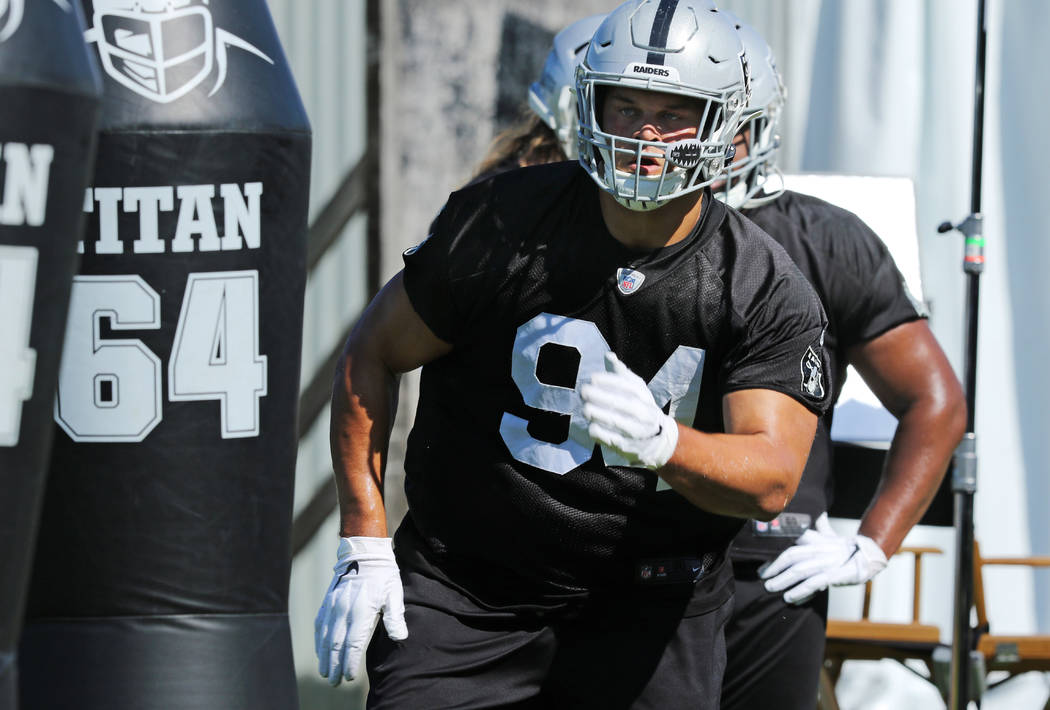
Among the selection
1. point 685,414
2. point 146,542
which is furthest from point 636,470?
point 146,542

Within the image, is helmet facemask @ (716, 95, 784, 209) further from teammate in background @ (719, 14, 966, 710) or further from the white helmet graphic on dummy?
the white helmet graphic on dummy

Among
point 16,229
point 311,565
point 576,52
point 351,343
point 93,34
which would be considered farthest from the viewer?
point 311,565

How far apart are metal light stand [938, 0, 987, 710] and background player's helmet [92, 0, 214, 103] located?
2.08 meters

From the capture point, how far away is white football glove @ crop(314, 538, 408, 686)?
2611 mm

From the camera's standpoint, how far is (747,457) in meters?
2.36

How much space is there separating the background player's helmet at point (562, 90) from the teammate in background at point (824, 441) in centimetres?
48

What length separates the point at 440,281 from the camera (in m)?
2.58

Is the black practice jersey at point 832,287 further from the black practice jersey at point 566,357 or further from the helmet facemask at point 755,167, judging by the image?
the black practice jersey at point 566,357

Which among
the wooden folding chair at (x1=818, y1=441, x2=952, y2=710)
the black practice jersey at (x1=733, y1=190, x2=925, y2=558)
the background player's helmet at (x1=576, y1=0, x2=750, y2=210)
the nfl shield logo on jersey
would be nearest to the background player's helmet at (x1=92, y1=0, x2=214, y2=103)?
the background player's helmet at (x1=576, y1=0, x2=750, y2=210)

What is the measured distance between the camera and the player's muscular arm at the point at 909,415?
10.5 feet

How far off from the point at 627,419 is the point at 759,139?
3.99ft

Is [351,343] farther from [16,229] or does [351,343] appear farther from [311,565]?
[311,565]

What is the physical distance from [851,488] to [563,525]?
138 cm

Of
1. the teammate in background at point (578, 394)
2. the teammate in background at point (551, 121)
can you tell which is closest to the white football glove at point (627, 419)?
the teammate in background at point (578, 394)
